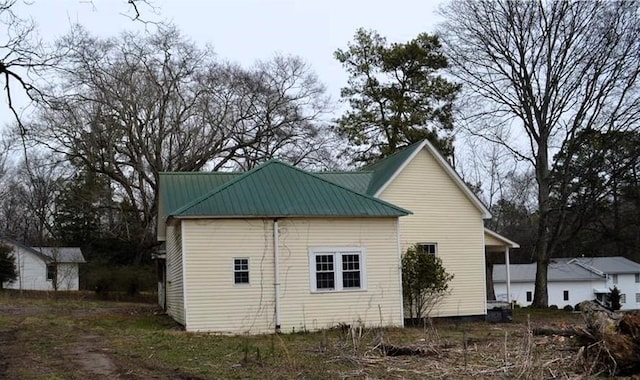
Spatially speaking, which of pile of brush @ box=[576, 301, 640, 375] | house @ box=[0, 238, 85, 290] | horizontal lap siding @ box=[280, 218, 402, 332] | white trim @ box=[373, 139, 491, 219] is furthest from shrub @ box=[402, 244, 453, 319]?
house @ box=[0, 238, 85, 290]

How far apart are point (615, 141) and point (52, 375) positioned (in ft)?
90.3

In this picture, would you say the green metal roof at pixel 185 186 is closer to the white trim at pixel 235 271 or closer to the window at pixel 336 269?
the white trim at pixel 235 271

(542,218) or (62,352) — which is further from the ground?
(542,218)

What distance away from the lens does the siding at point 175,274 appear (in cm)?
2089

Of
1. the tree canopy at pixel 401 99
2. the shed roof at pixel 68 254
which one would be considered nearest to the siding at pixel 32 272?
the shed roof at pixel 68 254

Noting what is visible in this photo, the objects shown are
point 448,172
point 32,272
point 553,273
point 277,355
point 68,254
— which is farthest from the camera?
point 553,273

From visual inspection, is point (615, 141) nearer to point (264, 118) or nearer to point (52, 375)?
point (264, 118)

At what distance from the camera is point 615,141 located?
31969 millimetres

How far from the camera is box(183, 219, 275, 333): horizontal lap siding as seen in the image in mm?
19781

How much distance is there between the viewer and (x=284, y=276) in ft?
67.8

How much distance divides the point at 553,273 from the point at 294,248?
153ft

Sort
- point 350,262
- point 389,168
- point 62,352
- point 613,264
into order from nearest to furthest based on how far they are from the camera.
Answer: point 62,352 < point 350,262 < point 389,168 < point 613,264

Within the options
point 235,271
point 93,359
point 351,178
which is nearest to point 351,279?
point 235,271

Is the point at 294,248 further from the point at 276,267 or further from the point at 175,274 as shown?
the point at 175,274
